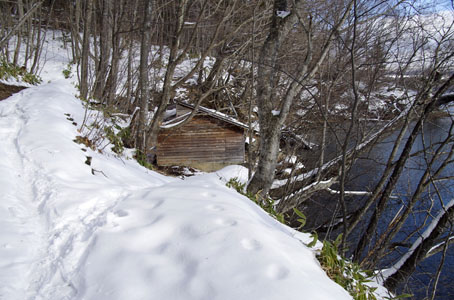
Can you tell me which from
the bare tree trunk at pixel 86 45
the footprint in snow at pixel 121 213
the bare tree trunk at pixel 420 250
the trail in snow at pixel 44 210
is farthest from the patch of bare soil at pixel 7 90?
the bare tree trunk at pixel 420 250

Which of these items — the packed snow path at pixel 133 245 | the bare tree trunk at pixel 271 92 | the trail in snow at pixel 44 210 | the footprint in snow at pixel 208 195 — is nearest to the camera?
the packed snow path at pixel 133 245

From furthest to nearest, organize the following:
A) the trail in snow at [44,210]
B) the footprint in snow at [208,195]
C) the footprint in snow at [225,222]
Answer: the footprint in snow at [208,195]
the footprint in snow at [225,222]
the trail in snow at [44,210]

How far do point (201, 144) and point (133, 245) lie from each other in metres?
12.2

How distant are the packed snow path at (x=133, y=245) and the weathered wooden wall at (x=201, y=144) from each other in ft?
34.5

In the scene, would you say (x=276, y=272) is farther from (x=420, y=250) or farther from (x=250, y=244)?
A: (x=420, y=250)

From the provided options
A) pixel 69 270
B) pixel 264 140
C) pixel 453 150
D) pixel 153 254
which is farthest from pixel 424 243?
pixel 69 270

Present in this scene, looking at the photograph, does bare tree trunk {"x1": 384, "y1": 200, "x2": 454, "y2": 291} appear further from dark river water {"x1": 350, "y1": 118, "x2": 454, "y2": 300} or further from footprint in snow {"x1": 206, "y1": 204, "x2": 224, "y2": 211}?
footprint in snow {"x1": 206, "y1": 204, "x2": 224, "y2": 211}

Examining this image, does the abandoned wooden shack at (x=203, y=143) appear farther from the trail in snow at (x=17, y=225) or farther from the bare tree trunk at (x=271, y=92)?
the trail in snow at (x=17, y=225)

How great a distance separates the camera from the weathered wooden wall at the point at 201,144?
13992mm

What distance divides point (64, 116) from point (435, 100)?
21.8 ft

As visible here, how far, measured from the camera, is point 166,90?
8328 mm

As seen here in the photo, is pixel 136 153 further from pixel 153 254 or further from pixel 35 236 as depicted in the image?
pixel 153 254

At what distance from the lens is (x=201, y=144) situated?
1426 cm

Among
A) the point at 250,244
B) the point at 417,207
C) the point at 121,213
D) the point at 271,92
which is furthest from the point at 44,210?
the point at 417,207
